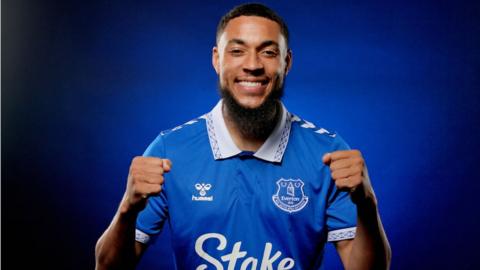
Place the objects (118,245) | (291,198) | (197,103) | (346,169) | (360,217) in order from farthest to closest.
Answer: (197,103) < (291,198) < (118,245) < (360,217) < (346,169)

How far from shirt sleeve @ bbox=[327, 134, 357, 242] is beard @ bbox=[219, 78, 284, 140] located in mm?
249

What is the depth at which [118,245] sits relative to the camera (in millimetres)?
1433

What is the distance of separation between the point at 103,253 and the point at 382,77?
4.80ft

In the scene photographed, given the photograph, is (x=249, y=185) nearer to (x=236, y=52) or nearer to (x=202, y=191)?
(x=202, y=191)

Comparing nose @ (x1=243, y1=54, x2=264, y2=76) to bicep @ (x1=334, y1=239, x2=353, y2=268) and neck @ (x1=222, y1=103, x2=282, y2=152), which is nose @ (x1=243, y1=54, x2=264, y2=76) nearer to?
neck @ (x1=222, y1=103, x2=282, y2=152)

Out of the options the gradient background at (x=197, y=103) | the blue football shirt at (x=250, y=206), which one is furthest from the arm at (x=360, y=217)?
the gradient background at (x=197, y=103)

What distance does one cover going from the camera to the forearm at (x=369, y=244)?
132 centimetres

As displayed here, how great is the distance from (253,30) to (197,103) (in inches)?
33.4

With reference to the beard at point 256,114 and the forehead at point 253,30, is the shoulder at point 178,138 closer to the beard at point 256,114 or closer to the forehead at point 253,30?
the beard at point 256,114

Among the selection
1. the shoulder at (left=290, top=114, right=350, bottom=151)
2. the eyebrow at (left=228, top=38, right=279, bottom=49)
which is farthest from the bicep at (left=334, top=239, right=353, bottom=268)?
the eyebrow at (left=228, top=38, right=279, bottom=49)

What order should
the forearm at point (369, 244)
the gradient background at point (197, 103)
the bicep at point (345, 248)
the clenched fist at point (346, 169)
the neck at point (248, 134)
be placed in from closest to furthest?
the clenched fist at point (346, 169) → the forearm at point (369, 244) → the bicep at point (345, 248) → the neck at point (248, 134) → the gradient background at point (197, 103)

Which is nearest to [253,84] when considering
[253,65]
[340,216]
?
[253,65]
